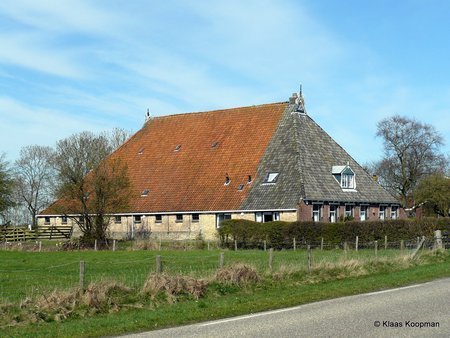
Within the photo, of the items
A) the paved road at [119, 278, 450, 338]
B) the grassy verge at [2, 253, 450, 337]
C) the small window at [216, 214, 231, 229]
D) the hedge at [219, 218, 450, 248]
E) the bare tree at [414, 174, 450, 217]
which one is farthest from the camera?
the bare tree at [414, 174, 450, 217]

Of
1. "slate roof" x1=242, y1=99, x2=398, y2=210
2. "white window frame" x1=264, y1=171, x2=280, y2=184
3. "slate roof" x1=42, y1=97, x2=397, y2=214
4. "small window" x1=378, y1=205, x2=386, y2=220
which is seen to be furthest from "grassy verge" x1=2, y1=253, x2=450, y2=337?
"small window" x1=378, y1=205, x2=386, y2=220

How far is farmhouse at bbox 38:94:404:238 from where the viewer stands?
4884 cm

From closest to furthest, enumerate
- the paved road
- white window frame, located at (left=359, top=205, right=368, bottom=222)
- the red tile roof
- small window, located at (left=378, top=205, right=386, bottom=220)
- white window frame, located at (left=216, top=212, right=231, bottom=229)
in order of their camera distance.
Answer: the paved road < white window frame, located at (left=216, top=212, right=231, bottom=229) < the red tile roof < white window frame, located at (left=359, top=205, right=368, bottom=222) < small window, located at (left=378, top=205, right=386, bottom=220)

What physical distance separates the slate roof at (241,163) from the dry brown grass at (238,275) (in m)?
27.3

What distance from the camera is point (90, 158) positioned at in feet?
157

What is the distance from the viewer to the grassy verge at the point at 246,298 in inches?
516

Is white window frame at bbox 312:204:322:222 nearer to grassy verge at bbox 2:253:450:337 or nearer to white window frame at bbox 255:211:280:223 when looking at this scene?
white window frame at bbox 255:211:280:223

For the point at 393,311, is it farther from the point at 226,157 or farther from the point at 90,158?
the point at 226,157

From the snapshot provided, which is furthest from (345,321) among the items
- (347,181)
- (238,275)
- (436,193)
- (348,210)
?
(436,193)

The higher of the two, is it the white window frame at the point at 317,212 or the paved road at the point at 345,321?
the white window frame at the point at 317,212

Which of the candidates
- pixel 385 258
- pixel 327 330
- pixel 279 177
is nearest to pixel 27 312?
pixel 327 330

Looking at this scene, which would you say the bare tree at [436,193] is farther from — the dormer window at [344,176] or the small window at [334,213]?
the small window at [334,213]

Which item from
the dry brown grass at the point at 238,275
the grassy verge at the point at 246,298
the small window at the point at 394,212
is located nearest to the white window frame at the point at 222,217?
the small window at the point at 394,212

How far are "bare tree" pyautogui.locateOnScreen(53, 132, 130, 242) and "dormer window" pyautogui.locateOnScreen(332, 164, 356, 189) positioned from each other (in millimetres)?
16402
